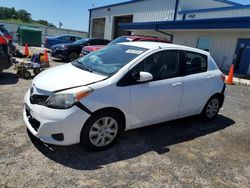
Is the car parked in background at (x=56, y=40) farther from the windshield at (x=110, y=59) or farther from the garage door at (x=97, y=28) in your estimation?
the garage door at (x=97, y=28)

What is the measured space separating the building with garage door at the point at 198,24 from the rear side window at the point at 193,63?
9.49m

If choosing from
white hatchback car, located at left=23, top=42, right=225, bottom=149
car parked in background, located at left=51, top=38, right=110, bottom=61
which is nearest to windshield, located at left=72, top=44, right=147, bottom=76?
white hatchback car, located at left=23, top=42, right=225, bottom=149

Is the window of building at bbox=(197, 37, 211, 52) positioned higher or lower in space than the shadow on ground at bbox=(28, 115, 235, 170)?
higher

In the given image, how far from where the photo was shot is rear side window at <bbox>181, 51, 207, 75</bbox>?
4.47m

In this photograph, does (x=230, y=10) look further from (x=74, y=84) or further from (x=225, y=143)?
(x=74, y=84)

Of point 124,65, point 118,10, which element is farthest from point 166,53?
point 118,10

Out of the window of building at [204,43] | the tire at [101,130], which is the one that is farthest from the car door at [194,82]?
the window of building at [204,43]

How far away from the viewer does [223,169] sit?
3.50m

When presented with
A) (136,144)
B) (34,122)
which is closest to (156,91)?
(136,144)

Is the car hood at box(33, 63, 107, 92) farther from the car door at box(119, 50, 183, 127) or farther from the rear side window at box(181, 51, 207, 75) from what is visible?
the rear side window at box(181, 51, 207, 75)

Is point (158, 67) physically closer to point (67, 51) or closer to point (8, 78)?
point (8, 78)

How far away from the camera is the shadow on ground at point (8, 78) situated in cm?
721

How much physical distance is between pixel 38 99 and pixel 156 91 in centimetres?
187

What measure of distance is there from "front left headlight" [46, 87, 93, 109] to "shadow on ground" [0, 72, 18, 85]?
15.5 ft
